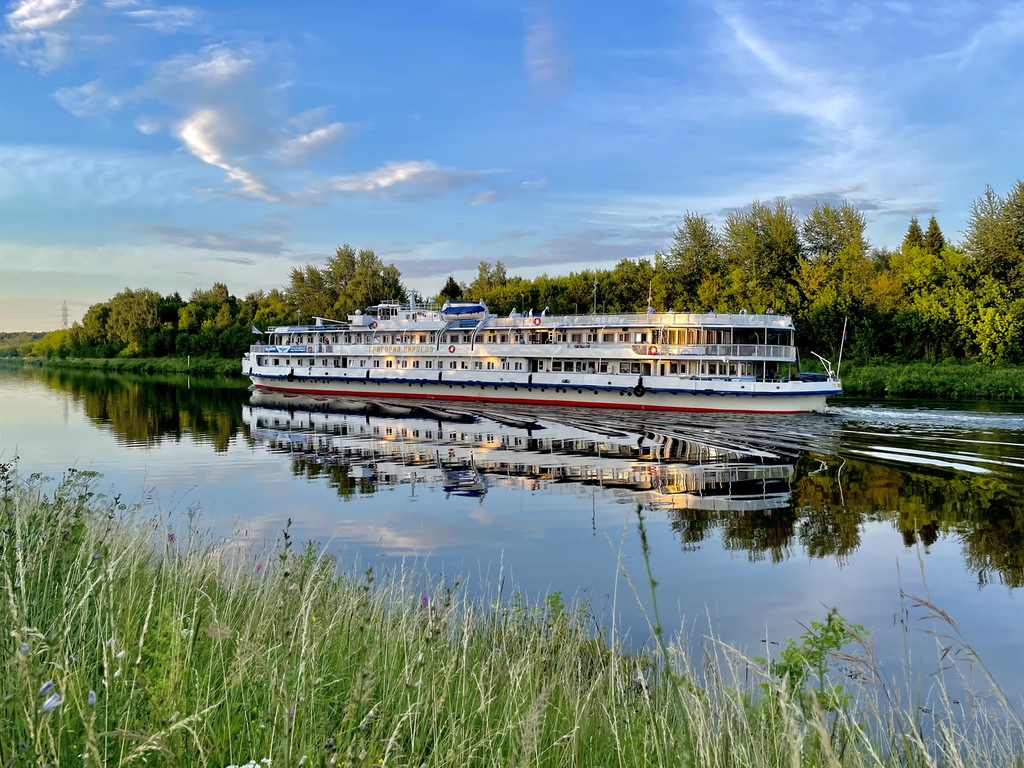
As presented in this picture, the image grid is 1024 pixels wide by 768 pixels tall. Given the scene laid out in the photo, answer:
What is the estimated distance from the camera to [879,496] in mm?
22172

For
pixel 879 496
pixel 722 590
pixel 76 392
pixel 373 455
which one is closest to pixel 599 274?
pixel 76 392

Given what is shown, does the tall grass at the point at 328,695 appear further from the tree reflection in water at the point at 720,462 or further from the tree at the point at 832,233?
the tree at the point at 832,233

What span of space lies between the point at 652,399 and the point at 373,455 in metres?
21.7

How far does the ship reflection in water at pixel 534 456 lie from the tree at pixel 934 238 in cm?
5034

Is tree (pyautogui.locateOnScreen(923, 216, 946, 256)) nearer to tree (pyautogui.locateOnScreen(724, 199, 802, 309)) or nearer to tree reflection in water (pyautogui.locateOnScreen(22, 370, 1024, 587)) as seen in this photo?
tree (pyautogui.locateOnScreen(724, 199, 802, 309))

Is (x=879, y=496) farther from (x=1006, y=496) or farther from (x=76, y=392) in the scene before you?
(x=76, y=392)

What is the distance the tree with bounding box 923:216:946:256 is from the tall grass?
77541 millimetres

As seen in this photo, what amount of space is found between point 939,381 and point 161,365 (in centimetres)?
9577

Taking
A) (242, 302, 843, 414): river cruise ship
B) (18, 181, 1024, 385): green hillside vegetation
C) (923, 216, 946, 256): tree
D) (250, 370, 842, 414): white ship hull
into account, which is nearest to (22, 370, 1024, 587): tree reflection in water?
(250, 370, 842, 414): white ship hull

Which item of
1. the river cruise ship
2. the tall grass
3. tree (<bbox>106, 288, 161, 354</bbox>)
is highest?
tree (<bbox>106, 288, 161, 354</bbox>)

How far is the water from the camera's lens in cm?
1301

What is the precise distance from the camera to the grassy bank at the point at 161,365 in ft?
327

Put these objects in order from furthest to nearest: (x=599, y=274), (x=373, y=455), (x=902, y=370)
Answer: (x=599, y=274) < (x=902, y=370) < (x=373, y=455)

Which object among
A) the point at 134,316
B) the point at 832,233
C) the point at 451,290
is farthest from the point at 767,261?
the point at 134,316
